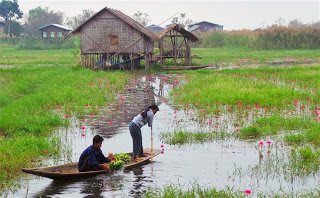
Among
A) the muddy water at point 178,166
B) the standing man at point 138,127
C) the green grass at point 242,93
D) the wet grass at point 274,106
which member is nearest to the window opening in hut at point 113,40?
the wet grass at point 274,106

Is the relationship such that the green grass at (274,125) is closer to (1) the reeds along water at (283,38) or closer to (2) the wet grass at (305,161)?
(2) the wet grass at (305,161)

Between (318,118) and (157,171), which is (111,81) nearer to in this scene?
(318,118)

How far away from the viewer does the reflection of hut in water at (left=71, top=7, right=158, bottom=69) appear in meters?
33.2

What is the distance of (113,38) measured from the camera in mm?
33750

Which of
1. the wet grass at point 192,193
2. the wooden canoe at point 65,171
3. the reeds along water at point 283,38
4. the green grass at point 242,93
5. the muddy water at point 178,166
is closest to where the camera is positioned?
the wet grass at point 192,193

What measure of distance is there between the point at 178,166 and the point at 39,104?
7.96 metres

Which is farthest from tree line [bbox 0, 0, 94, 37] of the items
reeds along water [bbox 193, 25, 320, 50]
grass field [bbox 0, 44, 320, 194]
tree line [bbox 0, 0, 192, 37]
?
grass field [bbox 0, 44, 320, 194]

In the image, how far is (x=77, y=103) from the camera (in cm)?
1867

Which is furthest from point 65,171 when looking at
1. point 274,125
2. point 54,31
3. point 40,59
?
point 54,31

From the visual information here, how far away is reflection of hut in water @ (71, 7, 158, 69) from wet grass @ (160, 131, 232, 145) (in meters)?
19.2

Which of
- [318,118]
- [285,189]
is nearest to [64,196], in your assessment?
[285,189]

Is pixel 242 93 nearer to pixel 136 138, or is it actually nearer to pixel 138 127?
pixel 138 127

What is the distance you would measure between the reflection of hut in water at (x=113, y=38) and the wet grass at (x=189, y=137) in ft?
62.8

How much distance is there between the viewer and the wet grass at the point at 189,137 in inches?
530
